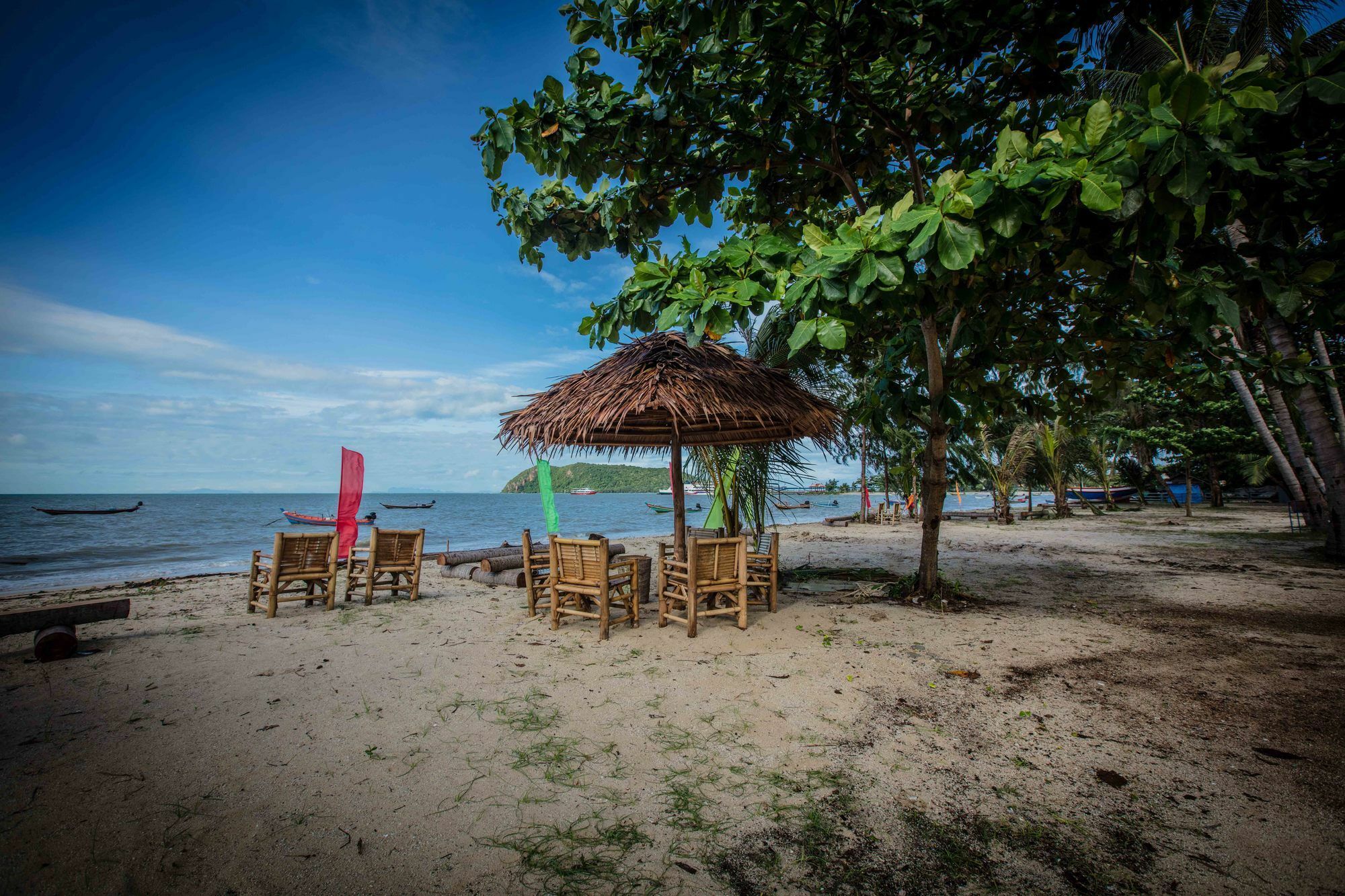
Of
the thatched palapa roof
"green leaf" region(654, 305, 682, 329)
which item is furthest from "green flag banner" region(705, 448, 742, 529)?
"green leaf" region(654, 305, 682, 329)

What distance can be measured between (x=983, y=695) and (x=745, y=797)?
1.94 meters

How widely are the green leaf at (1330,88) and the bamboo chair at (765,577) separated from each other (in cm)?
395

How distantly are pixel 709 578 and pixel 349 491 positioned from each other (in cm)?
573

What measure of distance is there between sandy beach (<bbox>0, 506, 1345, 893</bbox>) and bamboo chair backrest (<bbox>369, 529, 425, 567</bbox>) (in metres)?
1.41

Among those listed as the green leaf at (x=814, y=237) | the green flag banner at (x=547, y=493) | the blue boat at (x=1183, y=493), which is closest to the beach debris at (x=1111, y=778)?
the green leaf at (x=814, y=237)

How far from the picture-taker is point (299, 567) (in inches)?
237

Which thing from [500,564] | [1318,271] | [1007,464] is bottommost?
[500,564]

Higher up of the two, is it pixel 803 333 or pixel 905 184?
pixel 905 184

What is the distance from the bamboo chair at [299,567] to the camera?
5750 mm

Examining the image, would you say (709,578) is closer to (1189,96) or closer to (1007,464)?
(1189,96)

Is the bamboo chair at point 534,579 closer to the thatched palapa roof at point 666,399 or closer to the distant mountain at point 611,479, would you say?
the thatched palapa roof at point 666,399

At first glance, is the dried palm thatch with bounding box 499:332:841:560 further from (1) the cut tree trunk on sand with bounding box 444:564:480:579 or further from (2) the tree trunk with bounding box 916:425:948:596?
(1) the cut tree trunk on sand with bounding box 444:564:480:579

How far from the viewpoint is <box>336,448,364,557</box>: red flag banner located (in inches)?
298

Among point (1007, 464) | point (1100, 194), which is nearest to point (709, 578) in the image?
point (1100, 194)
